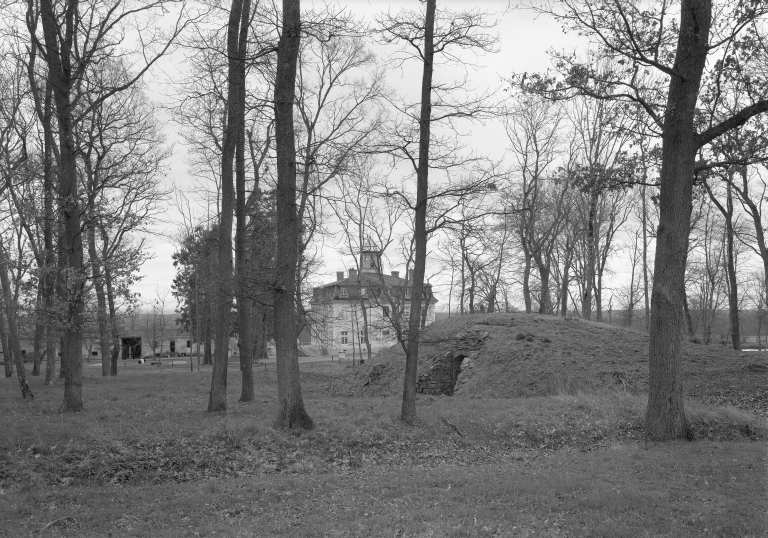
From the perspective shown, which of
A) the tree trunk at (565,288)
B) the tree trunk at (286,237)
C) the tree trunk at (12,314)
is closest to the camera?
the tree trunk at (286,237)

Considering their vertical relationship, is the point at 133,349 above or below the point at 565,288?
below

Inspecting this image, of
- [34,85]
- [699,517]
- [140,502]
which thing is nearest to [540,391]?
[699,517]

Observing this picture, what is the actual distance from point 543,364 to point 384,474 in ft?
42.2

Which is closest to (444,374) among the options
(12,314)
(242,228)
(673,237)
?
(242,228)

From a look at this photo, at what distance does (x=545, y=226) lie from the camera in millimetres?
37594

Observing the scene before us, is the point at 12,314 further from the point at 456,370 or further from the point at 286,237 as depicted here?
the point at 456,370

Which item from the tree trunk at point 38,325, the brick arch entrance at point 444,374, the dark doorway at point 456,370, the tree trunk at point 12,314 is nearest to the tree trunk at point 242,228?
the tree trunk at point 38,325

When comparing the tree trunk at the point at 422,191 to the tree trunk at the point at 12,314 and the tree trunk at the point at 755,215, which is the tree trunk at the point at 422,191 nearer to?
the tree trunk at the point at 12,314

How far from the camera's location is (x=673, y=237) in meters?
11.3

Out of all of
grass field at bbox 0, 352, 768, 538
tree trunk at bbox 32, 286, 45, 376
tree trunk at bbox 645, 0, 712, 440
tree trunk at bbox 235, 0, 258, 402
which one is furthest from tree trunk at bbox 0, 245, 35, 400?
tree trunk at bbox 645, 0, 712, 440

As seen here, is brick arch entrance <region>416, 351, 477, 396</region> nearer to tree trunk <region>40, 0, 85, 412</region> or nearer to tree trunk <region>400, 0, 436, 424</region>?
tree trunk <region>400, 0, 436, 424</region>

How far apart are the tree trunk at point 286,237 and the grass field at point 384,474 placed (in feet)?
2.06

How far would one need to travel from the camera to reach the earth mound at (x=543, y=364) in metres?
18.5

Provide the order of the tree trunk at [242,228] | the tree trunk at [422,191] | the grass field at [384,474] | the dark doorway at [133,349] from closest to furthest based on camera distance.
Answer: the grass field at [384,474] < the tree trunk at [422,191] < the tree trunk at [242,228] < the dark doorway at [133,349]
